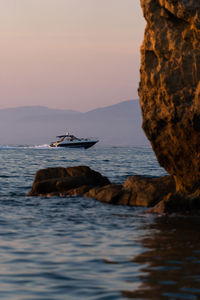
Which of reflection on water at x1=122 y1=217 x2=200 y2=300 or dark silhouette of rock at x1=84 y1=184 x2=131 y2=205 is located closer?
reflection on water at x1=122 y1=217 x2=200 y2=300

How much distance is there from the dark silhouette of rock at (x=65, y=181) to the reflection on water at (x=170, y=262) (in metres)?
9.47

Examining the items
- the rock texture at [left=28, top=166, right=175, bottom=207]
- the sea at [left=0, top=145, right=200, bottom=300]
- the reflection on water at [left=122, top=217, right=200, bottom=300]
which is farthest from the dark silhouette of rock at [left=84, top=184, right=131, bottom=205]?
the reflection on water at [left=122, top=217, right=200, bottom=300]

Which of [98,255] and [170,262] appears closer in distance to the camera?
[170,262]

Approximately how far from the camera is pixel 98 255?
10406 mm

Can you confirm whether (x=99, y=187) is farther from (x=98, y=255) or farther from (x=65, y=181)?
(x=98, y=255)

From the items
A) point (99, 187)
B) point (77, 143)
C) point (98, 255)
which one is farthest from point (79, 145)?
point (98, 255)

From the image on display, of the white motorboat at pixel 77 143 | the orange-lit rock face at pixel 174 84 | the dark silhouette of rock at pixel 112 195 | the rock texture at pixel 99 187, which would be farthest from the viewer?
the white motorboat at pixel 77 143

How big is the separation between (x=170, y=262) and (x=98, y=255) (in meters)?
1.44

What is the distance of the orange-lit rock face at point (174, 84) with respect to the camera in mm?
17203

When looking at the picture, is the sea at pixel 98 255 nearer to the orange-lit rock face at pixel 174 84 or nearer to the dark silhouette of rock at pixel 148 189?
the dark silhouette of rock at pixel 148 189

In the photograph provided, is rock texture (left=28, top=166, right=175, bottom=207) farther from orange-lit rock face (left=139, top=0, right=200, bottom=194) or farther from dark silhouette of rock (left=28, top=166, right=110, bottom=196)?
orange-lit rock face (left=139, top=0, right=200, bottom=194)

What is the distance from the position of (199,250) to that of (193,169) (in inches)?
294

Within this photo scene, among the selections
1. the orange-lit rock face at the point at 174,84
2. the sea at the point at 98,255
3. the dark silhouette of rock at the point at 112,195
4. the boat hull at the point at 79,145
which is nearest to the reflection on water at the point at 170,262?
the sea at the point at 98,255

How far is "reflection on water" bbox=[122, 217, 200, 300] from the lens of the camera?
7.83 meters
